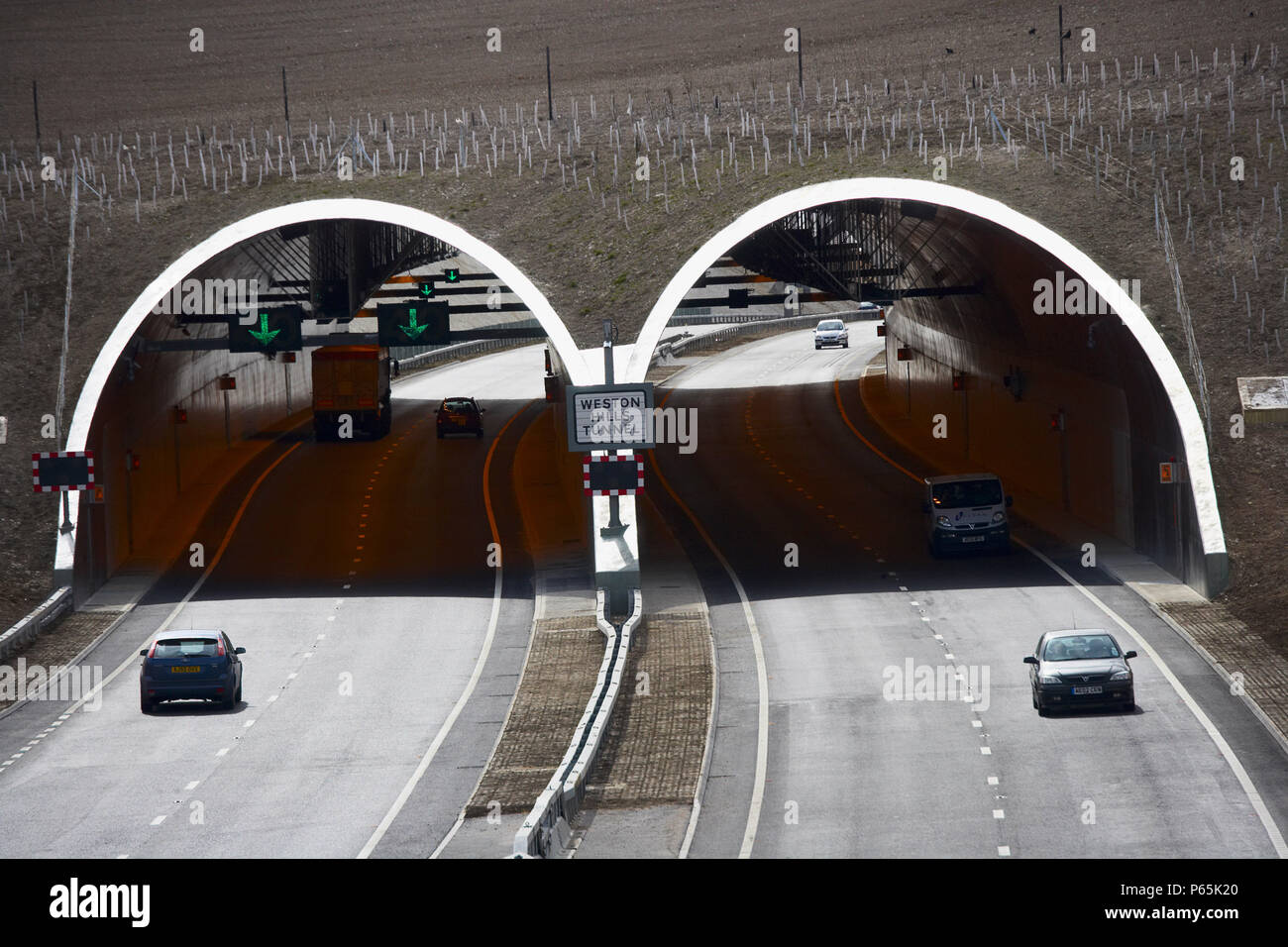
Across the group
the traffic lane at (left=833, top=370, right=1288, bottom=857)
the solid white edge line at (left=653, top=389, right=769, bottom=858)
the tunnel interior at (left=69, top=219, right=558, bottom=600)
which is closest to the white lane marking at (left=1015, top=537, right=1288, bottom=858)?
the traffic lane at (left=833, top=370, right=1288, bottom=857)

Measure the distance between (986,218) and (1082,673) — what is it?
1476 centimetres

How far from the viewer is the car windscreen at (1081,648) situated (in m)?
24.8

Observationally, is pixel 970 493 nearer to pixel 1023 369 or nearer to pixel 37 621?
pixel 1023 369

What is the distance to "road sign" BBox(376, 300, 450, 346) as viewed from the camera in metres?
41.6

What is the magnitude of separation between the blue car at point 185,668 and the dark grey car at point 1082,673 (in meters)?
13.2

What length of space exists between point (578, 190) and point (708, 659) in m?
18.3

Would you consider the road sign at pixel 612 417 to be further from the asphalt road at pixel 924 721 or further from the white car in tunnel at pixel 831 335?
the white car in tunnel at pixel 831 335

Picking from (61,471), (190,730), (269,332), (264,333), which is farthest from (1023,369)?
(190,730)

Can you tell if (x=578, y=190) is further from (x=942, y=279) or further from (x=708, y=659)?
(x=708, y=659)

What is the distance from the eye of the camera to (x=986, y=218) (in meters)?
36.6

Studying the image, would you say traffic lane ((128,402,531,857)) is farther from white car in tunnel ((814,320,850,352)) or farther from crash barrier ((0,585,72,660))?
white car in tunnel ((814,320,850,352))

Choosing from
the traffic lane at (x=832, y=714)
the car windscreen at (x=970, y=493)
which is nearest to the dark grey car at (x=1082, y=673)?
the traffic lane at (x=832, y=714)
